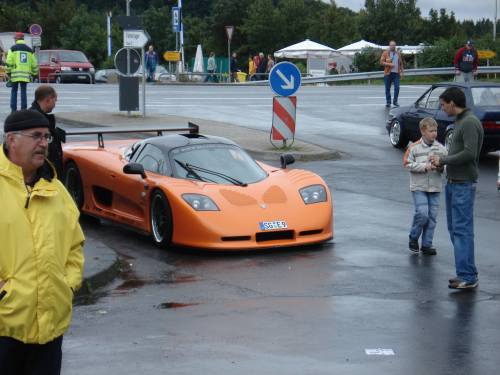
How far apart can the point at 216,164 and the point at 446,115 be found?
28.0ft

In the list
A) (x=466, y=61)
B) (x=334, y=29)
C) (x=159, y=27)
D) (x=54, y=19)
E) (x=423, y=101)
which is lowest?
(x=423, y=101)

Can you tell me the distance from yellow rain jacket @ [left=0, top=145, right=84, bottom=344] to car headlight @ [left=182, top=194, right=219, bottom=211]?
619 cm

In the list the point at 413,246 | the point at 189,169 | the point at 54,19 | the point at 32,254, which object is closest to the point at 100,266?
the point at 189,169

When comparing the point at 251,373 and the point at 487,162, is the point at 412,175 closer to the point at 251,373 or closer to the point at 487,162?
the point at 251,373

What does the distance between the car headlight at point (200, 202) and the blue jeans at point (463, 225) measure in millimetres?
2683

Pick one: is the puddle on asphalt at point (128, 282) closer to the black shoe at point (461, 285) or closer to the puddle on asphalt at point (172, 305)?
the puddle on asphalt at point (172, 305)

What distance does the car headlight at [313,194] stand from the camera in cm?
1150

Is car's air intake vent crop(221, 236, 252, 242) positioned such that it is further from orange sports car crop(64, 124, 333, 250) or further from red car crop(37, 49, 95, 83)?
red car crop(37, 49, 95, 83)

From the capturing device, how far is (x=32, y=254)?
4.62 meters

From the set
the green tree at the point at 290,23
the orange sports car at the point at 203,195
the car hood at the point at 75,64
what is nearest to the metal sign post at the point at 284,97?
the orange sports car at the point at 203,195

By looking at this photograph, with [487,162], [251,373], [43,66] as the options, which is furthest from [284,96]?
[43,66]

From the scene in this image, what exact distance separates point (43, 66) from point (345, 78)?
13.6 meters

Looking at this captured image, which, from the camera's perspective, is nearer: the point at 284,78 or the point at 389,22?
the point at 284,78

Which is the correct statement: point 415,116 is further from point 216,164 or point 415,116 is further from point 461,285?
point 461,285
